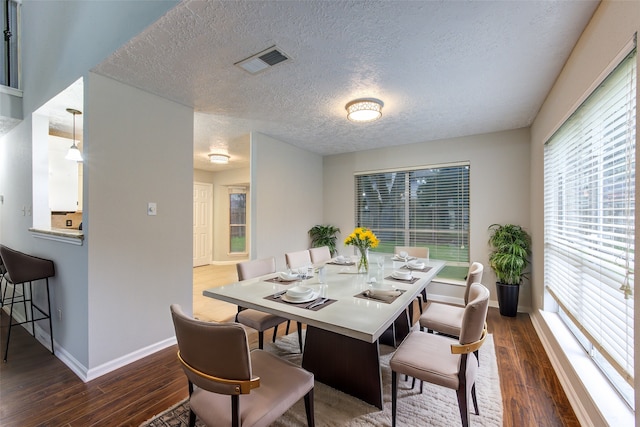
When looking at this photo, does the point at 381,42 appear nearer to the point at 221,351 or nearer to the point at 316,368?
the point at 221,351

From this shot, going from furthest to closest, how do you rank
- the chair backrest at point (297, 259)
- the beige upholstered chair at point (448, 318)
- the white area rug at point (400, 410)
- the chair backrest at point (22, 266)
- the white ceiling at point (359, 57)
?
1. the chair backrest at point (297, 259)
2. the chair backrest at point (22, 266)
3. the beige upholstered chair at point (448, 318)
4. the white area rug at point (400, 410)
5. the white ceiling at point (359, 57)

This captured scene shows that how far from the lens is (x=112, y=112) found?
230 centimetres

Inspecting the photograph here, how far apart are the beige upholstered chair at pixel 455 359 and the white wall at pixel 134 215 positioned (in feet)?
7.37

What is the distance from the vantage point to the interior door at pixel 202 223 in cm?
688

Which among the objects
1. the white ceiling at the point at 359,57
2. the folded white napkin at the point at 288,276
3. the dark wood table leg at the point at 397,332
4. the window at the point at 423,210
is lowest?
the dark wood table leg at the point at 397,332

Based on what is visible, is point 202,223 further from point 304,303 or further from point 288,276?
point 304,303

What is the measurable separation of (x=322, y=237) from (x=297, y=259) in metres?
1.89

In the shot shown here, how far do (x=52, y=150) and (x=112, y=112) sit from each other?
1722mm

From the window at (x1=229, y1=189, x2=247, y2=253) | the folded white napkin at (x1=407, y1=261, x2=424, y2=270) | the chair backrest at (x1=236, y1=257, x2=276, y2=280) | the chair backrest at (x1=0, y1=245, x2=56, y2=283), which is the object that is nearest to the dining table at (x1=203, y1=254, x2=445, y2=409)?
the folded white napkin at (x1=407, y1=261, x2=424, y2=270)

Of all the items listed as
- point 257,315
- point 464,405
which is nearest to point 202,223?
point 257,315

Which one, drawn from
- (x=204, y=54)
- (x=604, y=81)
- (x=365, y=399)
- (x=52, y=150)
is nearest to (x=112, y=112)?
(x=204, y=54)

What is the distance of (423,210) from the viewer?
14.7ft

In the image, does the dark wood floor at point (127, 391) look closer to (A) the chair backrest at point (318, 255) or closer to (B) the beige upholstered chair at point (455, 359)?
(B) the beige upholstered chair at point (455, 359)

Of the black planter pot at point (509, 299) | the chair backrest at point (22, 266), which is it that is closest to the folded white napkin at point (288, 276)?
the chair backrest at point (22, 266)
